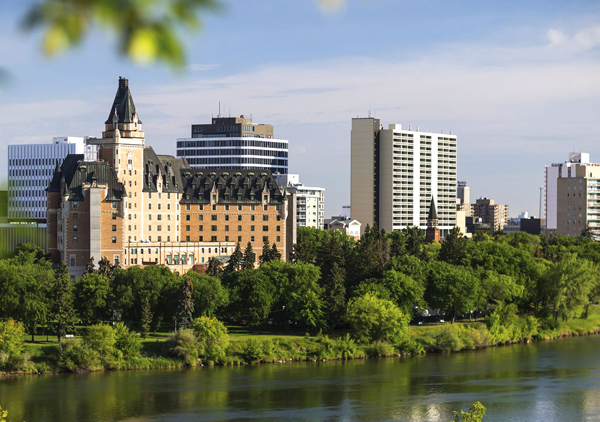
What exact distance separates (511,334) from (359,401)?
160 ft

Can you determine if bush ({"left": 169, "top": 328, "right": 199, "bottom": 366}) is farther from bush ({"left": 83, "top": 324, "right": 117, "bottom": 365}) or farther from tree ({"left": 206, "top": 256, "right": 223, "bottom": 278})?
tree ({"left": 206, "top": 256, "right": 223, "bottom": 278})

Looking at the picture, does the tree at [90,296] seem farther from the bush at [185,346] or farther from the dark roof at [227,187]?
the dark roof at [227,187]

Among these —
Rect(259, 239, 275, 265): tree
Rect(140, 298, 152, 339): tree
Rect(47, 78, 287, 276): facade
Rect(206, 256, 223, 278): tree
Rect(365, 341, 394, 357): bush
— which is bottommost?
Rect(365, 341, 394, 357): bush

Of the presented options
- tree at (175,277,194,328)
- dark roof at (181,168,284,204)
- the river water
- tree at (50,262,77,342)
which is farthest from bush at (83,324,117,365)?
dark roof at (181,168,284,204)

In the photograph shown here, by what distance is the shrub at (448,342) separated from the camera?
11438 cm

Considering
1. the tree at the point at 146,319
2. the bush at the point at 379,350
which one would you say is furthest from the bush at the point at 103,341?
the bush at the point at 379,350

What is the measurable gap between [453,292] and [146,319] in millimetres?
42796

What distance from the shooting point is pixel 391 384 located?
291 feet

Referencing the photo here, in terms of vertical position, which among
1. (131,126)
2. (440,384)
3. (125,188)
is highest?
(131,126)

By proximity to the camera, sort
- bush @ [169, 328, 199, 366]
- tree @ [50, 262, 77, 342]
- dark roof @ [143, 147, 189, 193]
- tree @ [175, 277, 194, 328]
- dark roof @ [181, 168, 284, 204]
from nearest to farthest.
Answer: bush @ [169, 328, 199, 366] → tree @ [50, 262, 77, 342] → tree @ [175, 277, 194, 328] → dark roof @ [143, 147, 189, 193] → dark roof @ [181, 168, 284, 204]

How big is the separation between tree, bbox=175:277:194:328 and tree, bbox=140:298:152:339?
3.45m

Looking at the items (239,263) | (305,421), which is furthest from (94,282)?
(305,421)

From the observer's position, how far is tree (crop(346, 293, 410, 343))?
372 ft

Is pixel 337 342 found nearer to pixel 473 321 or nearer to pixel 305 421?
pixel 473 321
